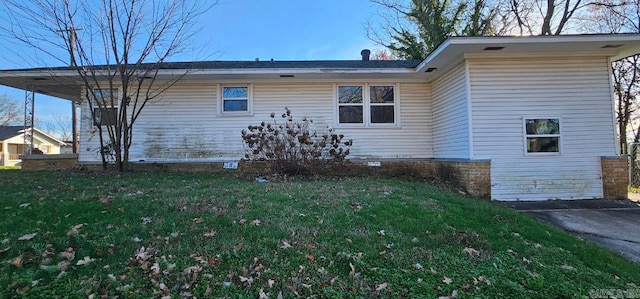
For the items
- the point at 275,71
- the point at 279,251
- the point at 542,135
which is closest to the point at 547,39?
the point at 542,135

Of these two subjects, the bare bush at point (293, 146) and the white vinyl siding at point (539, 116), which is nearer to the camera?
the white vinyl siding at point (539, 116)

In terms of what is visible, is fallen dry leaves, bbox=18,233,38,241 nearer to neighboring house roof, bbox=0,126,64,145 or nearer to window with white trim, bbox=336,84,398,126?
window with white trim, bbox=336,84,398,126

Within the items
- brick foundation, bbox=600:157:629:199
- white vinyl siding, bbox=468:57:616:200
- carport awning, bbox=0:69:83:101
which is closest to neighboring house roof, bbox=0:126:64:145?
carport awning, bbox=0:69:83:101

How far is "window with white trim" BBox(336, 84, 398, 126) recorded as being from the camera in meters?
9.70

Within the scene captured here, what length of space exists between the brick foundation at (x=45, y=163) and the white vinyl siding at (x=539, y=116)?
38.8 ft

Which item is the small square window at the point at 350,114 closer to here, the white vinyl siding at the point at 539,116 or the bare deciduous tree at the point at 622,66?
the white vinyl siding at the point at 539,116

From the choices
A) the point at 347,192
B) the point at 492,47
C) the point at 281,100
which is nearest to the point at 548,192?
the point at 492,47

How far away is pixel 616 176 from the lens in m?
7.33

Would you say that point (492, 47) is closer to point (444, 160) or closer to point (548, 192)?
point (444, 160)

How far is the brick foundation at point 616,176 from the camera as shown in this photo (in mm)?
7305

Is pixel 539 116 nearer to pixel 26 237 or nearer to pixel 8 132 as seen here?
pixel 26 237

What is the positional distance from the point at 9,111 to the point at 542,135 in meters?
50.2

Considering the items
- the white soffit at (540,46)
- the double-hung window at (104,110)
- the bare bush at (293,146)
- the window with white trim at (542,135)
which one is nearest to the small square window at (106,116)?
the double-hung window at (104,110)

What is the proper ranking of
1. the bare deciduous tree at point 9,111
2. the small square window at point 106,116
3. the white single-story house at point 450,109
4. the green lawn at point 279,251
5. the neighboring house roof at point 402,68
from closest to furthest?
1. the green lawn at point 279,251
2. the neighboring house roof at point 402,68
3. the white single-story house at point 450,109
4. the small square window at point 106,116
5. the bare deciduous tree at point 9,111
